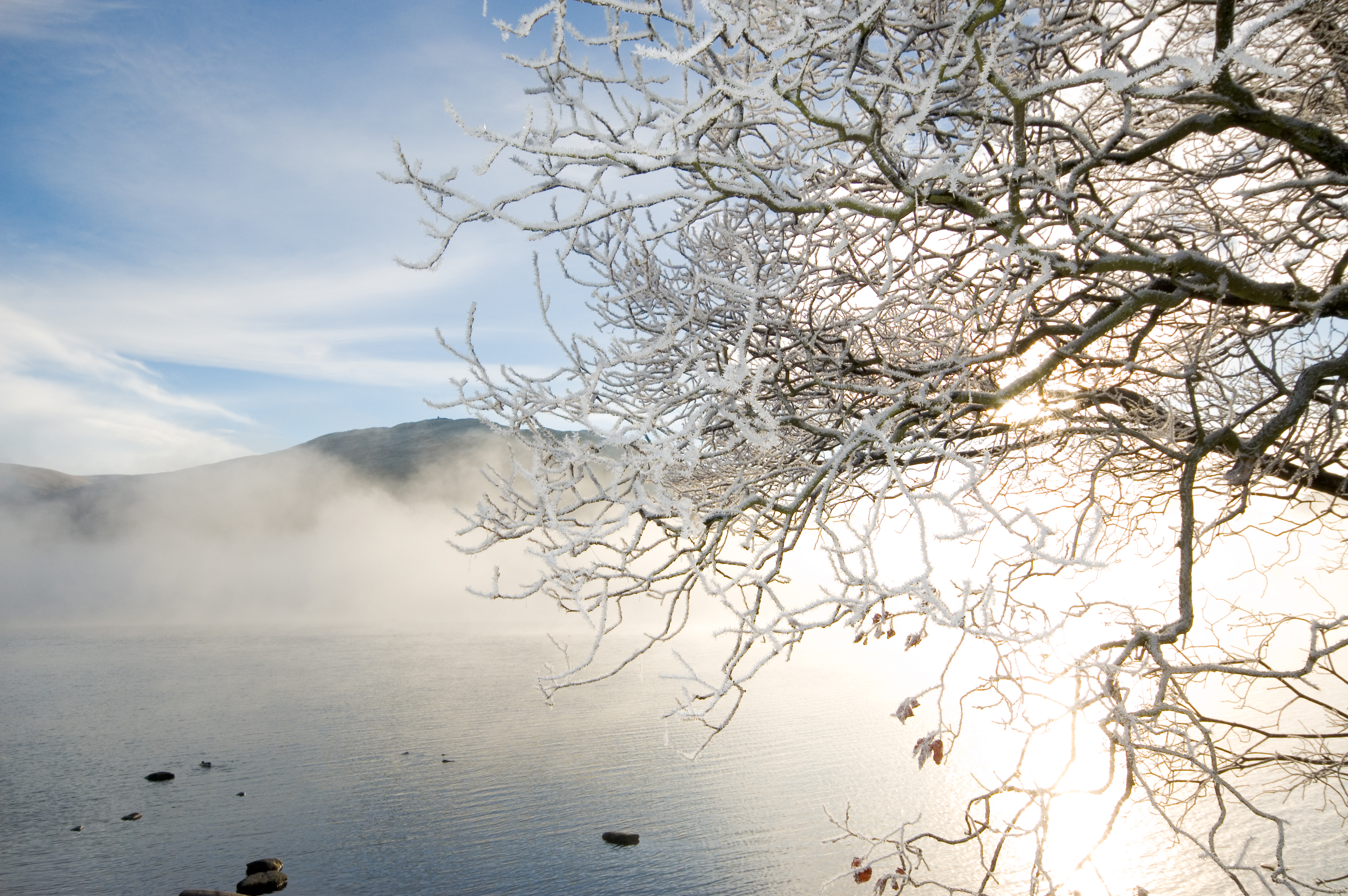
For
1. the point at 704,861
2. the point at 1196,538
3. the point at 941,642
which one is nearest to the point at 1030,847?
the point at 704,861

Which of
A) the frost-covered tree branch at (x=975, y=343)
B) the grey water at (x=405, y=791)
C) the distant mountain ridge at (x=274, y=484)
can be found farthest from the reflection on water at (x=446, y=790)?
the distant mountain ridge at (x=274, y=484)

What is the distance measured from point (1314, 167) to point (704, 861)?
17.0 metres

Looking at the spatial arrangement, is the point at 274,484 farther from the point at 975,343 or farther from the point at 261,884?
the point at 975,343

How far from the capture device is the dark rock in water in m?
17.2

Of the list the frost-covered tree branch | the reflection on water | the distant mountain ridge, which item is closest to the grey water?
the reflection on water

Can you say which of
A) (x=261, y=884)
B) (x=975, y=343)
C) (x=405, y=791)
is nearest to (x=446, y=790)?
(x=405, y=791)

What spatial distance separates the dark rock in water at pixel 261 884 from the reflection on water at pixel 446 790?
1.19 feet

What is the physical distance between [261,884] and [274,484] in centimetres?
15975

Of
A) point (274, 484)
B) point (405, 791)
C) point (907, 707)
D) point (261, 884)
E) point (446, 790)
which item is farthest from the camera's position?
point (274, 484)

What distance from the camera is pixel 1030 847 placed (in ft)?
71.9

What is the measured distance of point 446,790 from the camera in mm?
24391

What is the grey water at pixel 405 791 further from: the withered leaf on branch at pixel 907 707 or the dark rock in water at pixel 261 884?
the withered leaf on branch at pixel 907 707

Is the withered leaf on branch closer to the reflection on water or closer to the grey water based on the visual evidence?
the reflection on water

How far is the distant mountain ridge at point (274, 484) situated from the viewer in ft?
486
